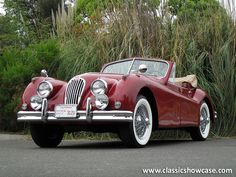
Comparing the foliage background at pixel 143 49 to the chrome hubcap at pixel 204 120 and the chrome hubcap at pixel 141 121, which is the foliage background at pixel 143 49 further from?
the chrome hubcap at pixel 141 121

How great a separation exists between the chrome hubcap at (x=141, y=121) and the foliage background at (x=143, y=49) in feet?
10.3

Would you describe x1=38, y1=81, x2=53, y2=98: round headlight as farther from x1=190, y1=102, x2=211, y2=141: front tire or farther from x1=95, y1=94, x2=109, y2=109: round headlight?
x1=190, y1=102, x2=211, y2=141: front tire

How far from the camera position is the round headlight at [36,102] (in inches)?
315

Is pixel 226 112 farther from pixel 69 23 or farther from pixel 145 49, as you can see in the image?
pixel 69 23

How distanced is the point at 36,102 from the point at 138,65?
2.04m

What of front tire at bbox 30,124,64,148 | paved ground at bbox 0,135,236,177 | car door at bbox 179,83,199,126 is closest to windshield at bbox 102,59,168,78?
car door at bbox 179,83,199,126

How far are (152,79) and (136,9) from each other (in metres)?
4.11

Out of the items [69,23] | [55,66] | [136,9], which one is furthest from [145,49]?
[69,23]

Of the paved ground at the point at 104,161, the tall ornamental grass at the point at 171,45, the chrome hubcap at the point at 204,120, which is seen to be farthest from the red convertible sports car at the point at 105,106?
the tall ornamental grass at the point at 171,45

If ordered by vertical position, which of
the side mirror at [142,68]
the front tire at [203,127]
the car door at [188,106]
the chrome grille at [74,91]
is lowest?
the front tire at [203,127]

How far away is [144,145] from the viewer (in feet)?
26.3

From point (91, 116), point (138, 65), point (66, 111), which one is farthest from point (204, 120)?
point (66, 111)

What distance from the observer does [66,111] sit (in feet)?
25.1

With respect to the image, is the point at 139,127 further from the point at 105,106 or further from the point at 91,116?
the point at 91,116
